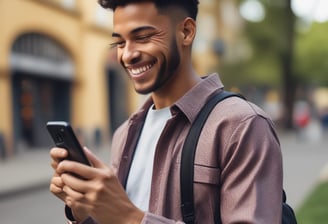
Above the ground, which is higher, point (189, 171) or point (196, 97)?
point (196, 97)

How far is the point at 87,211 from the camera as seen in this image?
1.42 meters

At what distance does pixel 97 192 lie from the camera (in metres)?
1.37

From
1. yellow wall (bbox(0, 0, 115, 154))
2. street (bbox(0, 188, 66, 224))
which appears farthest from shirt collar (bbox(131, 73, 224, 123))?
yellow wall (bbox(0, 0, 115, 154))

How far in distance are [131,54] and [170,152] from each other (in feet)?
1.05

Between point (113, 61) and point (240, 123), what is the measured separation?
24.0 metres

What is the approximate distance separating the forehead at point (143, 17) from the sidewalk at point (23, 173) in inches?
366

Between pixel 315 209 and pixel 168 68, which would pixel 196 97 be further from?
pixel 315 209

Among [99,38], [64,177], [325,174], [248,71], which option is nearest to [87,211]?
[64,177]

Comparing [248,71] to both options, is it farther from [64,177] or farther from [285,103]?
[64,177]

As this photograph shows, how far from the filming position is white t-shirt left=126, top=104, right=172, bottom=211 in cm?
174

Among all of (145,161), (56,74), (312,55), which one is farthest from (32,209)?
(312,55)

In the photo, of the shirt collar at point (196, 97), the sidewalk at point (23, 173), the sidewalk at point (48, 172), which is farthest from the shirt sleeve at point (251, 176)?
the sidewalk at point (23, 173)

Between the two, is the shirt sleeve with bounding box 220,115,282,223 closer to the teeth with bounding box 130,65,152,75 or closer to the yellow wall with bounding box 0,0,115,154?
the teeth with bounding box 130,65,152,75

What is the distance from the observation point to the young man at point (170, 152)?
143cm
